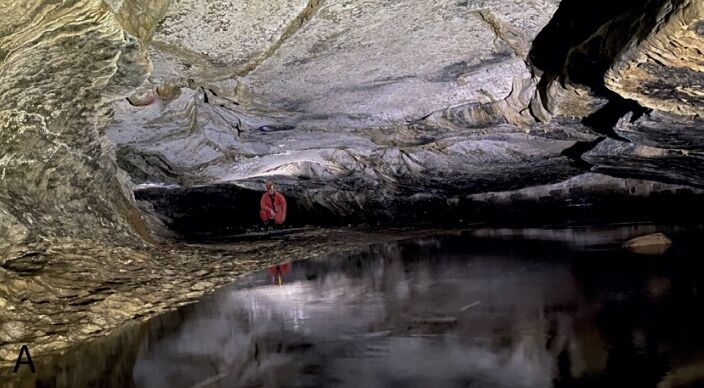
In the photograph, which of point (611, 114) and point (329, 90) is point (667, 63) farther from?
point (329, 90)

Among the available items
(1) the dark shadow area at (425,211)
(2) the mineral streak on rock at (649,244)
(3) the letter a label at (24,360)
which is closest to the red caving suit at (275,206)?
(1) the dark shadow area at (425,211)

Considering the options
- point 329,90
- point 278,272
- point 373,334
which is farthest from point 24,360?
point 329,90

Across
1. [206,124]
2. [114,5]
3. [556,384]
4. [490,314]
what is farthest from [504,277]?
[206,124]

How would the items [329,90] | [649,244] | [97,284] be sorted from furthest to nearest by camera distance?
[329,90], [649,244], [97,284]

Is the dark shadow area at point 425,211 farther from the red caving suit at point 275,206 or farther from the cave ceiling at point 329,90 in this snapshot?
the cave ceiling at point 329,90

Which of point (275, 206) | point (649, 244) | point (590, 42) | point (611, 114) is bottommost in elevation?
point (649, 244)

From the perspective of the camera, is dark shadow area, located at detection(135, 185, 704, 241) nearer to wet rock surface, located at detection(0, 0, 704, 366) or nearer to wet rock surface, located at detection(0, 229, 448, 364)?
wet rock surface, located at detection(0, 0, 704, 366)

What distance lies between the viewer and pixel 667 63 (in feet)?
9.96

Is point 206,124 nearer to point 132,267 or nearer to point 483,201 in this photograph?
point 132,267

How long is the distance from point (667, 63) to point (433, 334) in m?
2.31

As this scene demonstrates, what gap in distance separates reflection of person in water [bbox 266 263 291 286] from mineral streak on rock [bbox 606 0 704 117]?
327cm

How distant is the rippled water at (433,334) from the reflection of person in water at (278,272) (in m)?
0.14

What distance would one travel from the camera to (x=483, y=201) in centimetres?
1175

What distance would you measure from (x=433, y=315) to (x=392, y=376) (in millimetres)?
927
